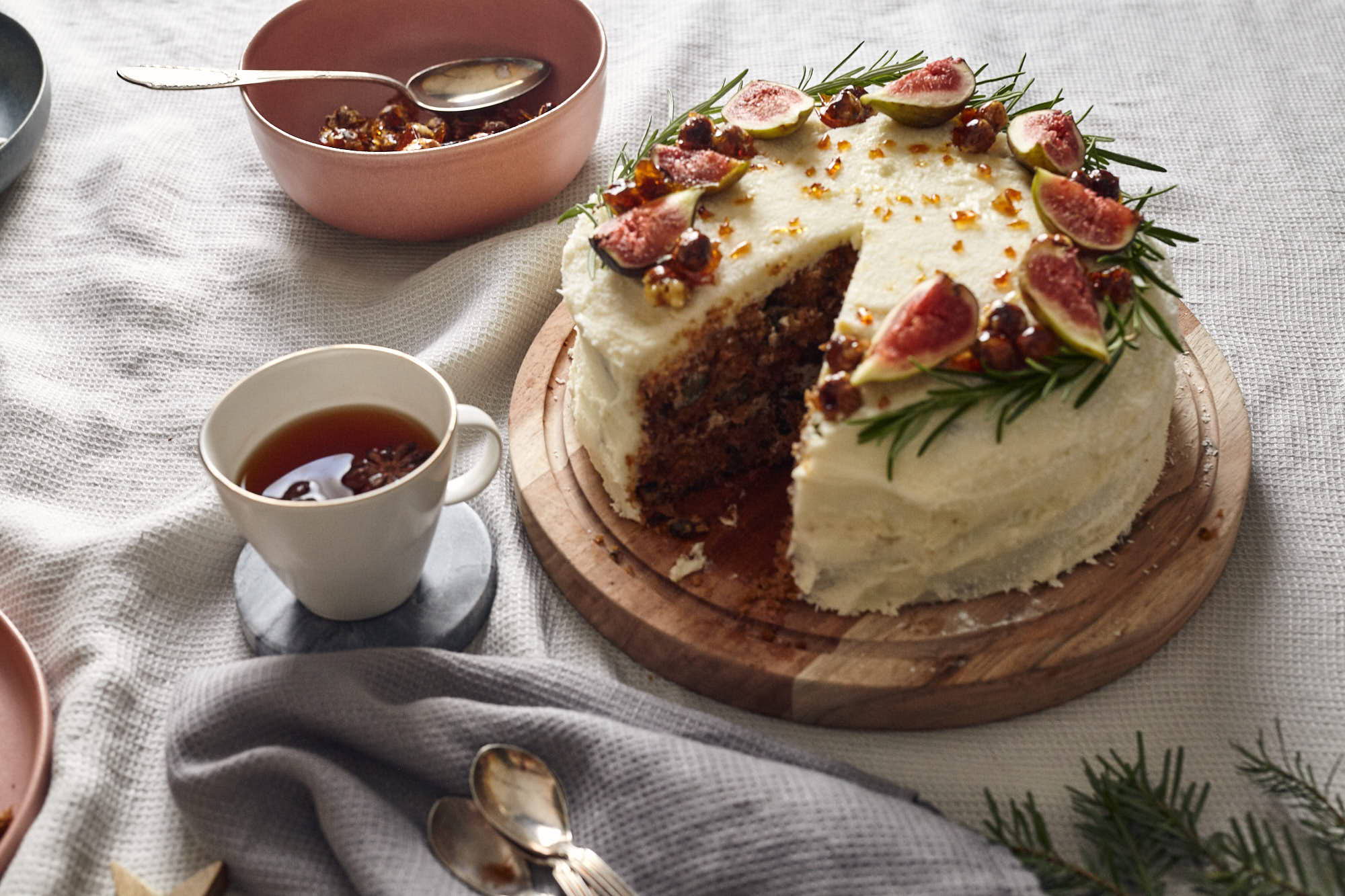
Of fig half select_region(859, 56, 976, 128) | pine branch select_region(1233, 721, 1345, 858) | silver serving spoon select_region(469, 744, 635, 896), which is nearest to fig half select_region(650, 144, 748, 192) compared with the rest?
fig half select_region(859, 56, 976, 128)

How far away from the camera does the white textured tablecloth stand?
2982 mm

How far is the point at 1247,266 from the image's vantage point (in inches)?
165

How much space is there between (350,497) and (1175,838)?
1915mm

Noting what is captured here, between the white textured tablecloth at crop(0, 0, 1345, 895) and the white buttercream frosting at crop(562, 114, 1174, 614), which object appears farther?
the white textured tablecloth at crop(0, 0, 1345, 895)

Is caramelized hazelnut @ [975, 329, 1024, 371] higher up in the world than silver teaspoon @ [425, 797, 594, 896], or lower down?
higher up

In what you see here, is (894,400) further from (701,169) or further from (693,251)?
(701,169)

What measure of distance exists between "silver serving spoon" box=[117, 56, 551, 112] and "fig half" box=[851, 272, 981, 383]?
80.2 inches

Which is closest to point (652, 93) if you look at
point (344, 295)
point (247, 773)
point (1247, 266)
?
point (344, 295)

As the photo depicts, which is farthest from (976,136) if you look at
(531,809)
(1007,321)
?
(531,809)

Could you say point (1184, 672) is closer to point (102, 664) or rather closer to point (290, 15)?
point (102, 664)

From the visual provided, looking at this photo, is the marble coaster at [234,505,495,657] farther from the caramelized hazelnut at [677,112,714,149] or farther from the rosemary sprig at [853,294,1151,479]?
the caramelized hazelnut at [677,112,714,149]

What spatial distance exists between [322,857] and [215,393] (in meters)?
1.68

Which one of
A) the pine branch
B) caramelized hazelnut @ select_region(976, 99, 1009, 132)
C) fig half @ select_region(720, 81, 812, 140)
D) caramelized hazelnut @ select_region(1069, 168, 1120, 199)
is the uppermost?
caramelized hazelnut @ select_region(1069, 168, 1120, 199)

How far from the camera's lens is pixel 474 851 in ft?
8.83
